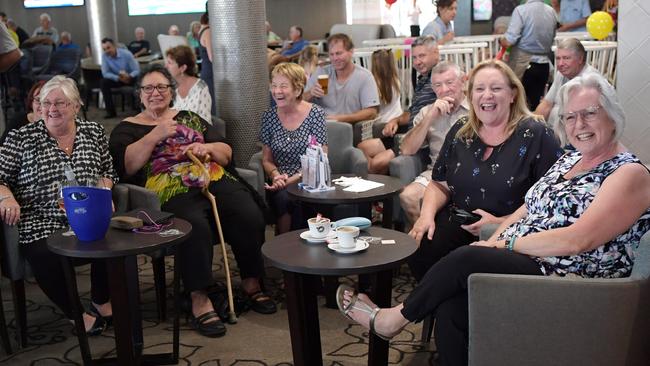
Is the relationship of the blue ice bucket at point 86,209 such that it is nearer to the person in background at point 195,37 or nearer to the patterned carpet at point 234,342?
the patterned carpet at point 234,342

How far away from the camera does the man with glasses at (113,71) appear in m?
11.8

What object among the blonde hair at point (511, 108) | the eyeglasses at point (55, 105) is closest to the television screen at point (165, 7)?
the eyeglasses at point (55, 105)

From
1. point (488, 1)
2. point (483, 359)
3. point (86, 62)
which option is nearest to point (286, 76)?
point (483, 359)

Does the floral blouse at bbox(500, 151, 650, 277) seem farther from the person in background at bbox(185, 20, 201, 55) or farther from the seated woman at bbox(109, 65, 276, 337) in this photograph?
the person in background at bbox(185, 20, 201, 55)

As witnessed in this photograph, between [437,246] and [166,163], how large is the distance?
1517 millimetres

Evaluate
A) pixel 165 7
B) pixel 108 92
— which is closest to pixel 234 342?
pixel 108 92

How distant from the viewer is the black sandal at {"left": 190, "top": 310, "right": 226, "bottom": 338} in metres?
3.58

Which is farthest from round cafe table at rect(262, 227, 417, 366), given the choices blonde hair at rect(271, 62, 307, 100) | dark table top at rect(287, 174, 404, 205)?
blonde hair at rect(271, 62, 307, 100)

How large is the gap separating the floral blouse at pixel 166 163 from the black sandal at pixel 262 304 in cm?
64

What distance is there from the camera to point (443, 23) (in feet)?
24.4

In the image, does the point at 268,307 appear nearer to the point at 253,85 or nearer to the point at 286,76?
the point at 286,76

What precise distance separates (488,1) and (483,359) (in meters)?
11.1

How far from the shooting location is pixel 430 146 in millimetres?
4336

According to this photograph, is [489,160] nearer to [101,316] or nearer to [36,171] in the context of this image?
[101,316]
